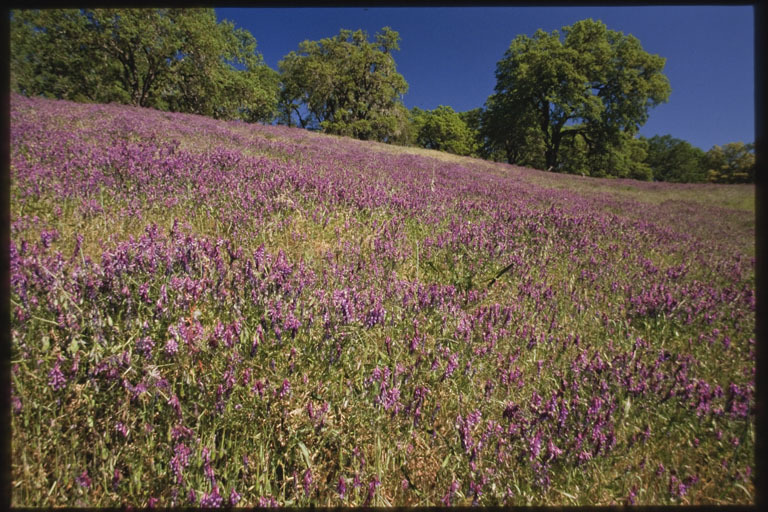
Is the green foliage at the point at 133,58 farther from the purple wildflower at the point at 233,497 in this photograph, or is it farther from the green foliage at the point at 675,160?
the green foliage at the point at 675,160

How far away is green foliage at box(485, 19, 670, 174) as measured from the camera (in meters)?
31.9

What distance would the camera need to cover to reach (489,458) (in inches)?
58.4

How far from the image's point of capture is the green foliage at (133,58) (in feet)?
76.4

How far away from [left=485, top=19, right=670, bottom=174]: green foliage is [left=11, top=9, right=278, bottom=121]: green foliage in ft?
97.4

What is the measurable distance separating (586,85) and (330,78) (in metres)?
28.7

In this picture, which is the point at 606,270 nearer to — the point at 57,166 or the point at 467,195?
the point at 467,195

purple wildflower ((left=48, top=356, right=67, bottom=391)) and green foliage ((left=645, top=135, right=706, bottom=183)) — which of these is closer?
purple wildflower ((left=48, top=356, right=67, bottom=391))

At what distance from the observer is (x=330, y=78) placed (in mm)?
38344

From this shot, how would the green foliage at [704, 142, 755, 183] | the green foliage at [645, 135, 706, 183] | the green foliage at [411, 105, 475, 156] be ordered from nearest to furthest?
the green foliage at [704, 142, 755, 183]
the green foliage at [411, 105, 475, 156]
the green foliage at [645, 135, 706, 183]

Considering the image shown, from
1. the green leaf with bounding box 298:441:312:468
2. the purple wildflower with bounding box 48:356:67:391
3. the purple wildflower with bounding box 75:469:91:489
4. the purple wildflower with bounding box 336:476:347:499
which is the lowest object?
the purple wildflower with bounding box 336:476:347:499

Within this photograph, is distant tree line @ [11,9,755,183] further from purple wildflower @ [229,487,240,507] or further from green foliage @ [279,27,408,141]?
purple wildflower @ [229,487,240,507]

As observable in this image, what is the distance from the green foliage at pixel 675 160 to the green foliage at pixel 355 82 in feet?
208

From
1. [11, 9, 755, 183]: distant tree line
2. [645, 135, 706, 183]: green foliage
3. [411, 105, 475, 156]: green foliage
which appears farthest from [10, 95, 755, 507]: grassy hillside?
[645, 135, 706, 183]: green foliage

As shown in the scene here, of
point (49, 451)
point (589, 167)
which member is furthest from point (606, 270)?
point (589, 167)
